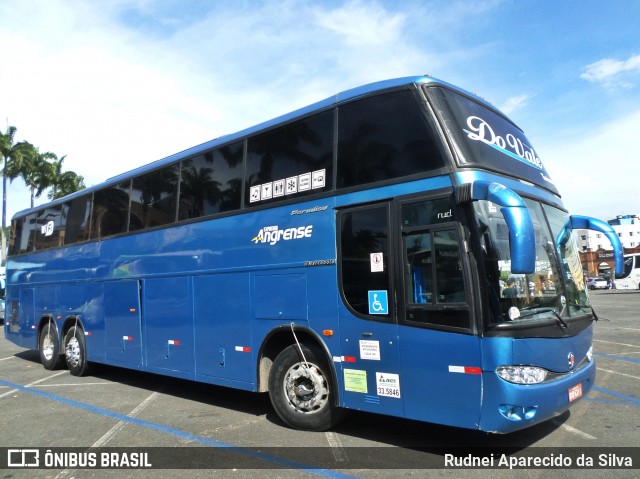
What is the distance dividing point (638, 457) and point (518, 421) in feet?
4.45

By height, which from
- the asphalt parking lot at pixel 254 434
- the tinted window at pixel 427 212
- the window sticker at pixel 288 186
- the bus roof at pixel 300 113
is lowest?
the asphalt parking lot at pixel 254 434

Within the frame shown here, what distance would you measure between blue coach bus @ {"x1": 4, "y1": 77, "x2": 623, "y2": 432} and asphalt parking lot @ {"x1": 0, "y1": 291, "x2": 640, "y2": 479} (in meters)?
0.47

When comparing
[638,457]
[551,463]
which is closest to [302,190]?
[551,463]

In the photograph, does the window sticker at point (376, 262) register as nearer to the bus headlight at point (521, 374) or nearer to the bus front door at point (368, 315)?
the bus front door at point (368, 315)

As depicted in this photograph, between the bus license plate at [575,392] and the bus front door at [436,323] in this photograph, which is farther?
the bus license plate at [575,392]

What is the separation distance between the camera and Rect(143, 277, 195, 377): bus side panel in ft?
26.0

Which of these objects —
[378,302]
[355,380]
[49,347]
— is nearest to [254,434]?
[355,380]

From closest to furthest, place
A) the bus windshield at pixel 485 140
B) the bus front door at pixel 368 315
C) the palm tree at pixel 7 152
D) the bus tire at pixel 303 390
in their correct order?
the bus windshield at pixel 485 140, the bus front door at pixel 368 315, the bus tire at pixel 303 390, the palm tree at pixel 7 152

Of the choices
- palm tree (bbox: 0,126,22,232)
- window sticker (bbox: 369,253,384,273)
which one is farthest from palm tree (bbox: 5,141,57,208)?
window sticker (bbox: 369,253,384,273)

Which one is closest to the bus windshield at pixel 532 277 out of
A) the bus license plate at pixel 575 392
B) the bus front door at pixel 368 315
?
the bus license plate at pixel 575 392

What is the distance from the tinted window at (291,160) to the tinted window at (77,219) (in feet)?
17.6

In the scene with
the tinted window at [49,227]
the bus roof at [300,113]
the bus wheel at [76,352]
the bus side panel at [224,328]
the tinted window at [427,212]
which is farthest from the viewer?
the tinted window at [49,227]

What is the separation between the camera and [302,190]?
6320mm

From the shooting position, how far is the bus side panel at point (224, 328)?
6.88m
